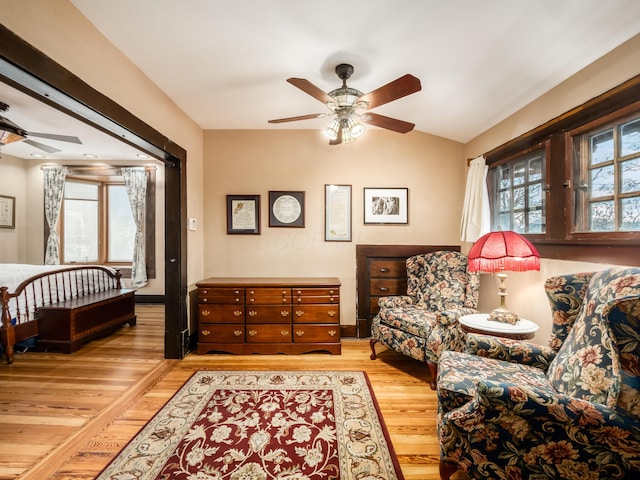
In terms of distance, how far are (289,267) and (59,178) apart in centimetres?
474

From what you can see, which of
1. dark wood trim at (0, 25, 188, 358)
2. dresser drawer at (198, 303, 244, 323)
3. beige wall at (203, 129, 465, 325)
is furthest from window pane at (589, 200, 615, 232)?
dark wood trim at (0, 25, 188, 358)

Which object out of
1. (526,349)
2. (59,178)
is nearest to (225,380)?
(526,349)

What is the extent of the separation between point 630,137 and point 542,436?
6.06 ft

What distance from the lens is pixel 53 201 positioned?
5.12 m

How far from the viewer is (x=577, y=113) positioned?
1.97 m

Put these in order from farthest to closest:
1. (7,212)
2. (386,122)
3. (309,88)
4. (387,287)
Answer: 1. (7,212)
2. (387,287)
3. (386,122)
4. (309,88)

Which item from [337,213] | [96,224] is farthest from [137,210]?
[337,213]

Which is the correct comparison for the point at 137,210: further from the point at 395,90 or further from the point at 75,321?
the point at 395,90

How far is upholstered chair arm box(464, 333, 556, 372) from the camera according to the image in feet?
5.54

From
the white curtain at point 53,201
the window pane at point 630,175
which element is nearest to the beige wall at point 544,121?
the window pane at point 630,175

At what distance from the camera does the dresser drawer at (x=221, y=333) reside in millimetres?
3107

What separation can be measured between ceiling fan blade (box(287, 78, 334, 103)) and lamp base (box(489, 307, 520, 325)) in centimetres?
200

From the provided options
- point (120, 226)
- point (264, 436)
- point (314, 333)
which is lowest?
point (264, 436)

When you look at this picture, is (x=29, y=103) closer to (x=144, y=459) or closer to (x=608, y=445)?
(x=144, y=459)
